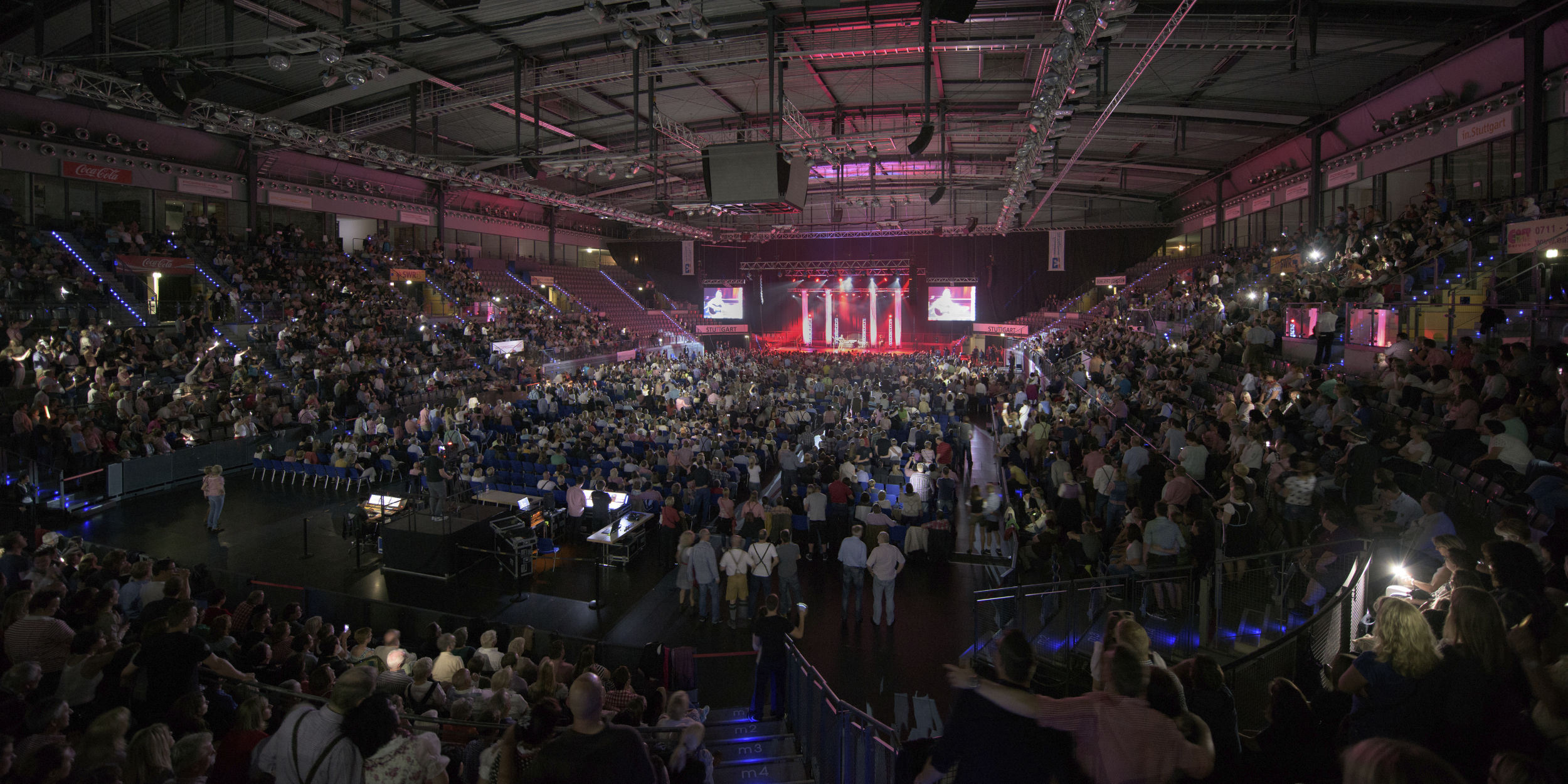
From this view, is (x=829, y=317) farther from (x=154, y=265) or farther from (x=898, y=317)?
(x=154, y=265)

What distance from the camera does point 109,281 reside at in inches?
636

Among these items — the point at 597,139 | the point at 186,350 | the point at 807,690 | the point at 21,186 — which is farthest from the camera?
the point at 597,139

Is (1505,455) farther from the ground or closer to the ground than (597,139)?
closer to the ground

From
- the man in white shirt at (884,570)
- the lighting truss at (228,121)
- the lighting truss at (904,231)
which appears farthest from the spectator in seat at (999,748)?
the lighting truss at (904,231)

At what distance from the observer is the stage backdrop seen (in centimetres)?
3081

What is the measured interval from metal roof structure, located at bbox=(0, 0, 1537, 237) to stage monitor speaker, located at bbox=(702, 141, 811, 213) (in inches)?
18.1

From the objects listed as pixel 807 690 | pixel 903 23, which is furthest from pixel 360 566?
pixel 903 23

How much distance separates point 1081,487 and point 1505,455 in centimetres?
392

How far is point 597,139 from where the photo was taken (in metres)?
21.4

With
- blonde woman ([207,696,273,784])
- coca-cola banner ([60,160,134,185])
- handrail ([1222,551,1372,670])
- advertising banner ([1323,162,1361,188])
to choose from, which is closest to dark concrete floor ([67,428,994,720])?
handrail ([1222,551,1372,670])

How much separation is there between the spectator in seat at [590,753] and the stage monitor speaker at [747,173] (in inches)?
350

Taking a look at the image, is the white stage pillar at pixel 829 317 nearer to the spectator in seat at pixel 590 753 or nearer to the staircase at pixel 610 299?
the staircase at pixel 610 299

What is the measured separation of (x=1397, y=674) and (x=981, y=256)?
3254 centimetres

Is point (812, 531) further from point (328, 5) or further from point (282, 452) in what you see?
point (328, 5)
